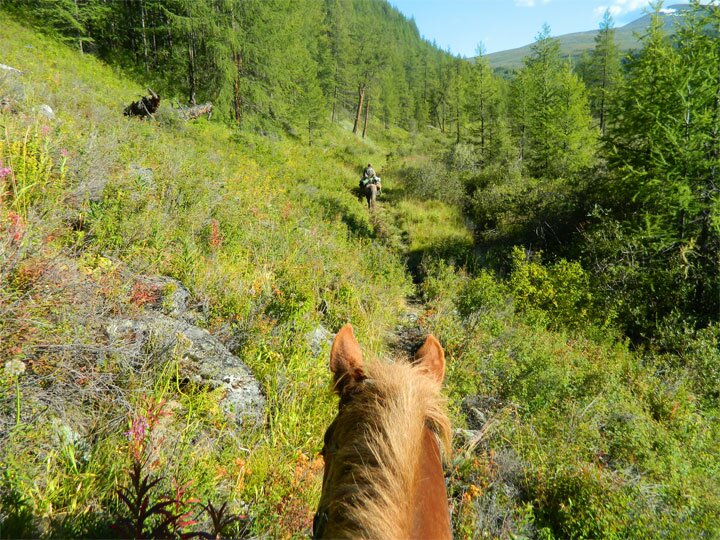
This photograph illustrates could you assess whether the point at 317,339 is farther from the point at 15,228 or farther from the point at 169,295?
the point at 15,228

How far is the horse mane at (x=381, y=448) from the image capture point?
1.05 metres

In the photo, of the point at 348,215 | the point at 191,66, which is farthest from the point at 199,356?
the point at 191,66

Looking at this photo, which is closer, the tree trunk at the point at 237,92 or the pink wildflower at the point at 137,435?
the pink wildflower at the point at 137,435

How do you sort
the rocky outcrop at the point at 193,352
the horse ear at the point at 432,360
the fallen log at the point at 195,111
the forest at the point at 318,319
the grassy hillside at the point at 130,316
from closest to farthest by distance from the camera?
the horse ear at the point at 432,360
the grassy hillside at the point at 130,316
the forest at the point at 318,319
the rocky outcrop at the point at 193,352
the fallen log at the point at 195,111

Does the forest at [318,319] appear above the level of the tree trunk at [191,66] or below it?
below

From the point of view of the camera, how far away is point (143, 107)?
37.1 ft

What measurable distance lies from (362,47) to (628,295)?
40939mm

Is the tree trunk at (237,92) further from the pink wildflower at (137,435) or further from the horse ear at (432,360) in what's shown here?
the horse ear at (432,360)

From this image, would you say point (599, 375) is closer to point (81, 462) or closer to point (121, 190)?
point (81, 462)

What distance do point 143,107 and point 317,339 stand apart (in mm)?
11022

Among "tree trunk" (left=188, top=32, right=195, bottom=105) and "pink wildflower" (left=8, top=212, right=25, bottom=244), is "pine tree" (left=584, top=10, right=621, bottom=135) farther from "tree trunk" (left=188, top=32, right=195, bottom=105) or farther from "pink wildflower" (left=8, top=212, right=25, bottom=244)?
"pink wildflower" (left=8, top=212, right=25, bottom=244)

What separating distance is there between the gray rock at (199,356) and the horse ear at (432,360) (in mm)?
1660

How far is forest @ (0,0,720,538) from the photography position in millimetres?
2203

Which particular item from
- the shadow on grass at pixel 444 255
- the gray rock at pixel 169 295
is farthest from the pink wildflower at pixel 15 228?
the shadow on grass at pixel 444 255
